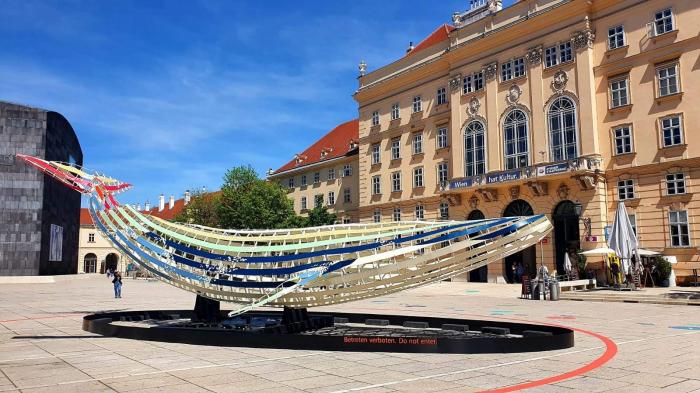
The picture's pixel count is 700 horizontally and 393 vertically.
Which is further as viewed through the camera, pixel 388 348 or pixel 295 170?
pixel 295 170

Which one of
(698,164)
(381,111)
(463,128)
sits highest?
(381,111)

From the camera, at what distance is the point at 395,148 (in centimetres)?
5194

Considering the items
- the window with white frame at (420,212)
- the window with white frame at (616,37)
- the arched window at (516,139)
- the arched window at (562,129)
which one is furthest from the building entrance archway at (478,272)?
the window with white frame at (616,37)

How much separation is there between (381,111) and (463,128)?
1097 centimetres

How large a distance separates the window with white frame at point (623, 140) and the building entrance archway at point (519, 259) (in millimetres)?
7013

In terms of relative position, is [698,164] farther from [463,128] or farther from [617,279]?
[463,128]

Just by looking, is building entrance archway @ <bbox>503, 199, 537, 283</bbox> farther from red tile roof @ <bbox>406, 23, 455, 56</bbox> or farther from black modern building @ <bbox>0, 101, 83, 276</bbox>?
black modern building @ <bbox>0, 101, 83, 276</bbox>

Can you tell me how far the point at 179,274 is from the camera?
14.7 m

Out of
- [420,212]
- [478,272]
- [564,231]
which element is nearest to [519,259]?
[478,272]

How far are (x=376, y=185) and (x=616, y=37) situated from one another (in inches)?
966

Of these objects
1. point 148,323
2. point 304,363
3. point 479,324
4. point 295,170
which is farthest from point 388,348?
point 295,170

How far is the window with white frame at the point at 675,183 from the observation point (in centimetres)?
3300

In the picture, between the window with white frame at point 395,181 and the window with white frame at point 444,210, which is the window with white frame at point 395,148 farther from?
the window with white frame at point 444,210

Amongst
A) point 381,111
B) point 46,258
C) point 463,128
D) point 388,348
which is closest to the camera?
point 388,348
